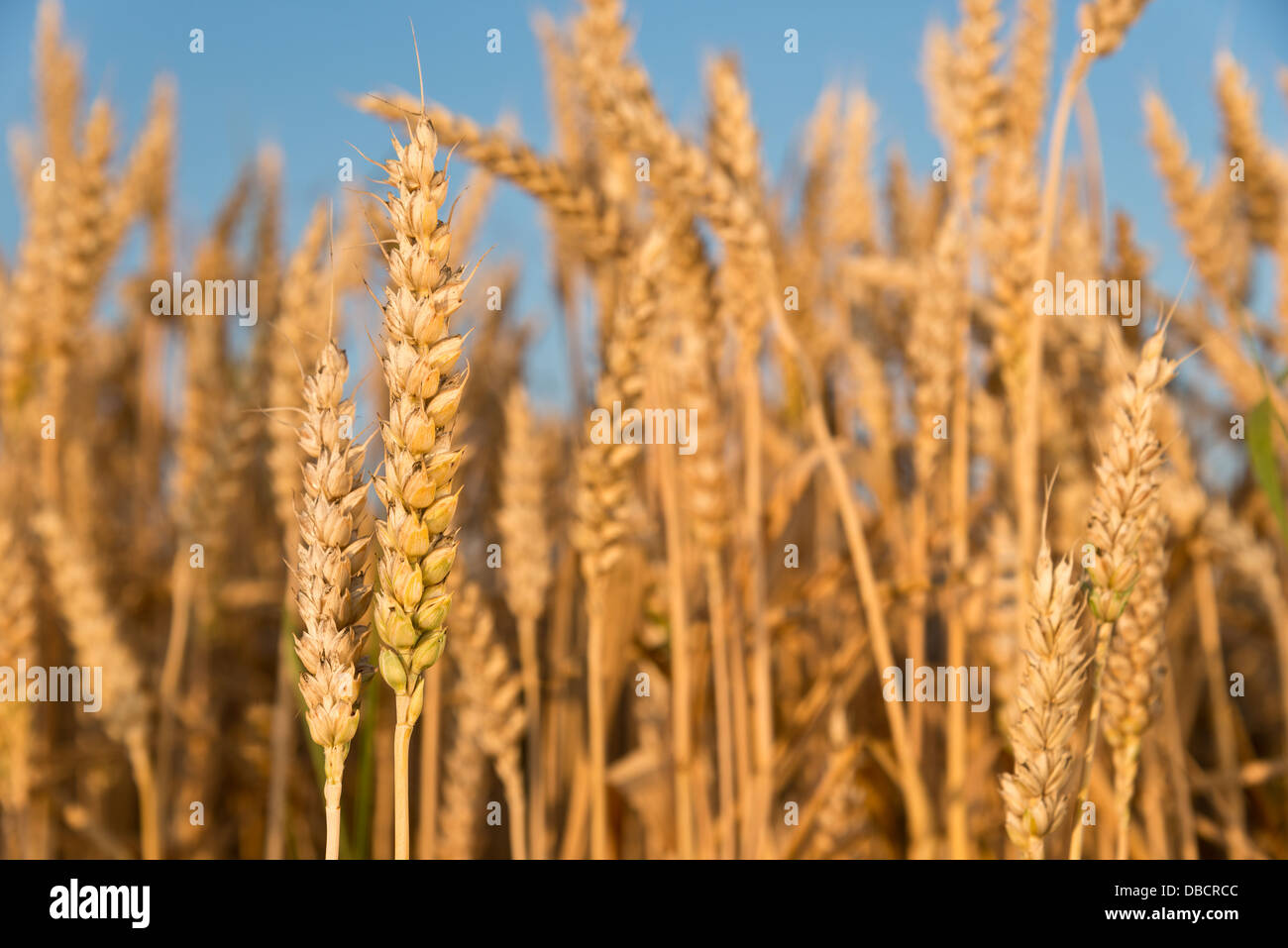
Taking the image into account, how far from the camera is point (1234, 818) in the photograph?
1502 mm

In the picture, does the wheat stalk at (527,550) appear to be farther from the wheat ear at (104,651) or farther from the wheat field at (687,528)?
the wheat ear at (104,651)

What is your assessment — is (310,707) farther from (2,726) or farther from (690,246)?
(2,726)

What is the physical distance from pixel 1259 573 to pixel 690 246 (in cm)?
121
